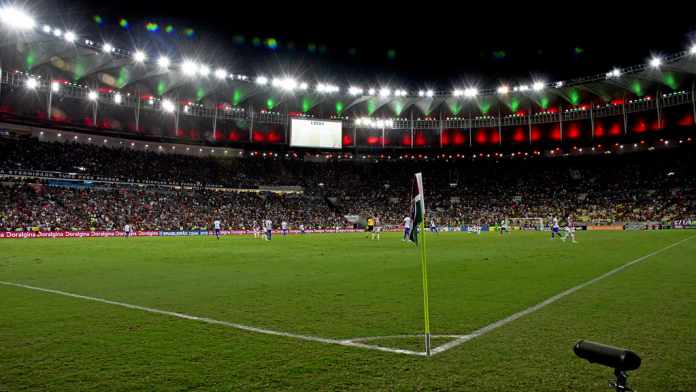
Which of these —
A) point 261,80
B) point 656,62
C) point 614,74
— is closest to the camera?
point 656,62

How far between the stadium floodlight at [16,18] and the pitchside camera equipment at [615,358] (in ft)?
165

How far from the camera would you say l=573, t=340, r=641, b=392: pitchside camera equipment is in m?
2.97

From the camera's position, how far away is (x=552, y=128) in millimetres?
74750

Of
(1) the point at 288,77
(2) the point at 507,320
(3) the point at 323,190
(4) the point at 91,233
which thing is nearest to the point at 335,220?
(3) the point at 323,190

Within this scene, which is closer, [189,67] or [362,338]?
[362,338]

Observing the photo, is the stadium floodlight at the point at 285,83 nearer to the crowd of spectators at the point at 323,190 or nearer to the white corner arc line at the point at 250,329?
the crowd of spectators at the point at 323,190

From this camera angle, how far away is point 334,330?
6809 mm

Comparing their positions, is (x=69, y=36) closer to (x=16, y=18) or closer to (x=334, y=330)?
(x=16, y=18)

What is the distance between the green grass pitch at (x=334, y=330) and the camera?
15.4ft

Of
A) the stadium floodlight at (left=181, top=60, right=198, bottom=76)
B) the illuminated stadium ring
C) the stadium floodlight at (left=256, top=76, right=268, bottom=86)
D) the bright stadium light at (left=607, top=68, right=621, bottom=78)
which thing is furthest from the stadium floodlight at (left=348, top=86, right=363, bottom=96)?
the bright stadium light at (left=607, top=68, right=621, bottom=78)

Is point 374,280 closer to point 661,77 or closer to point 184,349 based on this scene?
point 184,349

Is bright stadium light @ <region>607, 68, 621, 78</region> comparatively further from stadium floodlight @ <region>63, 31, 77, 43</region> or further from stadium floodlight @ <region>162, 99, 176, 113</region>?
stadium floodlight @ <region>63, 31, 77, 43</region>

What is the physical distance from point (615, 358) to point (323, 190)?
7277 centimetres

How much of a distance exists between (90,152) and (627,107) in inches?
2858
